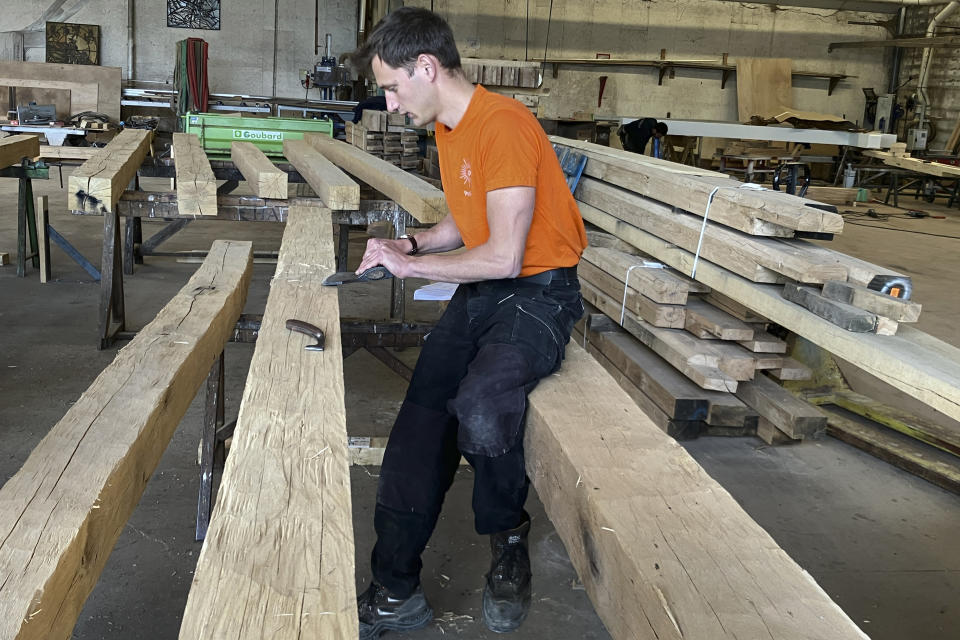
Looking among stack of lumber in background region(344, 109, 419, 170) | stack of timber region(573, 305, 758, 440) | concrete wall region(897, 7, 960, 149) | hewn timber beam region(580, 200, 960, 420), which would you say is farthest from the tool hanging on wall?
concrete wall region(897, 7, 960, 149)

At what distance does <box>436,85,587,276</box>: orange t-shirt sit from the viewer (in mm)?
2461

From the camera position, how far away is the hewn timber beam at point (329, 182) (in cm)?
431

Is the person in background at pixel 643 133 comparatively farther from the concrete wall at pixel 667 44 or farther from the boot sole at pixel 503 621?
the boot sole at pixel 503 621

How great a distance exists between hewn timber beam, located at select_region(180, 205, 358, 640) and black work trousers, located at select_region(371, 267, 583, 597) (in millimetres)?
404

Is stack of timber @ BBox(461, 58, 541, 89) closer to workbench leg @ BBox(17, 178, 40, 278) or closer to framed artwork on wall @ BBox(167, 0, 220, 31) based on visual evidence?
workbench leg @ BBox(17, 178, 40, 278)

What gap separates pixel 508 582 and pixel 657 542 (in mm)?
1285

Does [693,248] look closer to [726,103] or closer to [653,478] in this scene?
[653,478]

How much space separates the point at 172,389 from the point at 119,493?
0.52 meters

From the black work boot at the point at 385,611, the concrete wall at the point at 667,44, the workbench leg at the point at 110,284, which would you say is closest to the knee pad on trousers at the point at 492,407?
the black work boot at the point at 385,611

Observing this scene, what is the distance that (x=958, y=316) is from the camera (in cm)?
738

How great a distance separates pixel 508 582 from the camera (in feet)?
9.26

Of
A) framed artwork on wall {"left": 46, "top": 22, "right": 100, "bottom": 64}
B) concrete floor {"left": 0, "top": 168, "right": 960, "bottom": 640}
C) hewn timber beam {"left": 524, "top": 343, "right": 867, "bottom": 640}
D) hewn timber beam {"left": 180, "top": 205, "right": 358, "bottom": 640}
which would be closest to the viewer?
hewn timber beam {"left": 180, "top": 205, "right": 358, "bottom": 640}

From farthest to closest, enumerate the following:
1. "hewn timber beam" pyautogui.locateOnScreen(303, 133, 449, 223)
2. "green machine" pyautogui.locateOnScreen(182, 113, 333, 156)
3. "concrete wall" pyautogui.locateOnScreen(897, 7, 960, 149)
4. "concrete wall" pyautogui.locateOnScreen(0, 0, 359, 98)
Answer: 1. "concrete wall" pyautogui.locateOnScreen(897, 7, 960, 149)
2. "concrete wall" pyautogui.locateOnScreen(0, 0, 359, 98)
3. "green machine" pyautogui.locateOnScreen(182, 113, 333, 156)
4. "hewn timber beam" pyautogui.locateOnScreen(303, 133, 449, 223)

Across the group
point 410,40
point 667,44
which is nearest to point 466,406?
point 410,40
